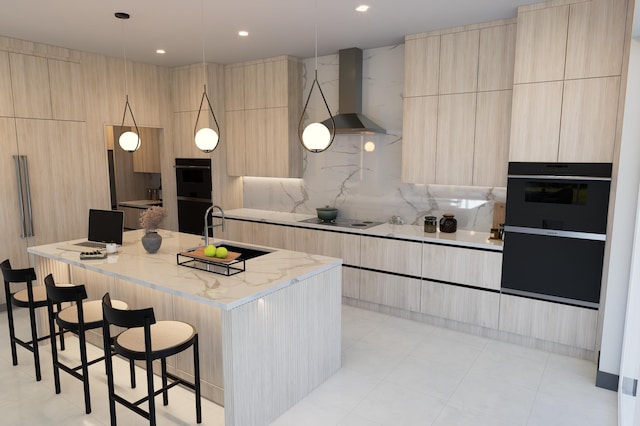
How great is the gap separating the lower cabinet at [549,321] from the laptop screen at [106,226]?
3471mm

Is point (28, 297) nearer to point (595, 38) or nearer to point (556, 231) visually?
point (556, 231)

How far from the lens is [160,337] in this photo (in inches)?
102

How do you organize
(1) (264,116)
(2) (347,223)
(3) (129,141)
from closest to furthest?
(3) (129,141)
(2) (347,223)
(1) (264,116)

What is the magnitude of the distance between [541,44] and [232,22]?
274 centimetres

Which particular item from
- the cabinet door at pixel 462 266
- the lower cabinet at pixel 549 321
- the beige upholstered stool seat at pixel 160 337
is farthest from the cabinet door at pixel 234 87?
the lower cabinet at pixel 549 321

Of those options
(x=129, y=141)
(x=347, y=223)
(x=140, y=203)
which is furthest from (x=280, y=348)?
(x=140, y=203)

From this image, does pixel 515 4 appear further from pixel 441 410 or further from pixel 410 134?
pixel 441 410

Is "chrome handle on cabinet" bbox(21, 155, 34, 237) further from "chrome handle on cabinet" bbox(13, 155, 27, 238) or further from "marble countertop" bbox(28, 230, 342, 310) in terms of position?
"marble countertop" bbox(28, 230, 342, 310)

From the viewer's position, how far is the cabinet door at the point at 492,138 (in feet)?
13.2

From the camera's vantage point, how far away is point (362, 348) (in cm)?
381

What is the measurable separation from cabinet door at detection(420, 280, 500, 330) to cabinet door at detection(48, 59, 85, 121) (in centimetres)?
449

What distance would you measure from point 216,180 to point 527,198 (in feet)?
13.0

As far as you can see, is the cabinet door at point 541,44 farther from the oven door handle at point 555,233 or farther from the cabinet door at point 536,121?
the oven door handle at point 555,233

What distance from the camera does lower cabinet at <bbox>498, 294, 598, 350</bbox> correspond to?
3539 millimetres
